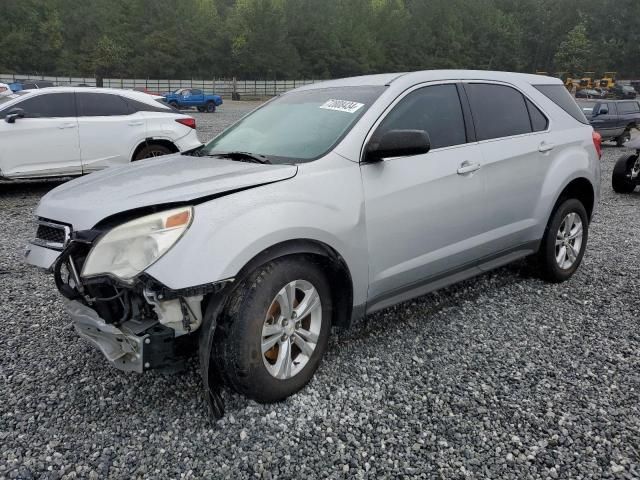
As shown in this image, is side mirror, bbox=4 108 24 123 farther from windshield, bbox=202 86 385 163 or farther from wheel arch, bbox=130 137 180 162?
windshield, bbox=202 86 385 163

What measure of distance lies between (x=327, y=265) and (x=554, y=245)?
2.47 metres

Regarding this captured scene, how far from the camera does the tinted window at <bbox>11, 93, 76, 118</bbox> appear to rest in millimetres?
7840

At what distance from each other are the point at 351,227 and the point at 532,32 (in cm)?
12092

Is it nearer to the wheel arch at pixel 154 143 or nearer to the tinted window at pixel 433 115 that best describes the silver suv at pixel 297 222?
the tinted window at pixel 433 115

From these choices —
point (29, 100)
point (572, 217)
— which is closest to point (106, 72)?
point (29, 100)

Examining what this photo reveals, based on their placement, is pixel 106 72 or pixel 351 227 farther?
pixel 106 72

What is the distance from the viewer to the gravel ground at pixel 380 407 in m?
2.39

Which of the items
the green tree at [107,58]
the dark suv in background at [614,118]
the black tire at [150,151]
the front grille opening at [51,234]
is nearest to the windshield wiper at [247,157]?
the front grille opening at [51,234]

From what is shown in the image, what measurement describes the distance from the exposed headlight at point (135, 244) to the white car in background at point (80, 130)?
5350 millimetres

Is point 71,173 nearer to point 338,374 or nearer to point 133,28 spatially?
point 338,374

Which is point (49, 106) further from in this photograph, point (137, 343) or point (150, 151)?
point (137, 343)

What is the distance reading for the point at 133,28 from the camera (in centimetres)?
8719

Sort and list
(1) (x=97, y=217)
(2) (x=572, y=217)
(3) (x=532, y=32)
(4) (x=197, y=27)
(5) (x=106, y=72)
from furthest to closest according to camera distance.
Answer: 1. (3) (x=532, y=32)
2. (4) (x=197, y=27)
3. (5) (x=106, y=72)
4. (2) (x=572, y=217)
5. (1) (x=97, y=217)

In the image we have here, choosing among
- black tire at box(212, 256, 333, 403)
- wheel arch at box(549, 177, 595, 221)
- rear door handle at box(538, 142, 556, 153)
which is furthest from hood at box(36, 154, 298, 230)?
wheel arch at box(549, 177, 595, 221)
